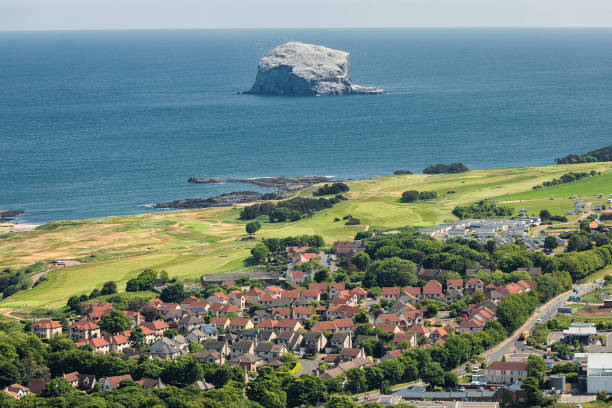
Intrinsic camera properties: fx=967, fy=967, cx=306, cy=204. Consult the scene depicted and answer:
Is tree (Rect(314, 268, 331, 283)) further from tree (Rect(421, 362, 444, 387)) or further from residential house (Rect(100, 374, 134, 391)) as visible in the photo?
residential house (Rect(100, 374, 134, 391))

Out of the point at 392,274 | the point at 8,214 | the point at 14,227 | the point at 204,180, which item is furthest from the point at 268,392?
the point at 204,180

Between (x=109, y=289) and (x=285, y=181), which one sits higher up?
(x=285, y=181)

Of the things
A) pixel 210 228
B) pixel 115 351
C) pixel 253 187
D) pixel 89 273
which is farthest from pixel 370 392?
pixel 253 187

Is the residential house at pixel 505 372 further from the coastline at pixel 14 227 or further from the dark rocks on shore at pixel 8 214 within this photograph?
the dark rocks on shore at pixel 8 214

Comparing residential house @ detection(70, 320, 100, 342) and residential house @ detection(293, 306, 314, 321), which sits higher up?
residential house @ detection(293, 306, 314, 321)

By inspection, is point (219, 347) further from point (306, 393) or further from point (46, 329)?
point (46, 329)

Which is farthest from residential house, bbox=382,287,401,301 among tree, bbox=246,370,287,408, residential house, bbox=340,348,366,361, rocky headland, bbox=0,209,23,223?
rocky headland, bbox=0,209,23,223

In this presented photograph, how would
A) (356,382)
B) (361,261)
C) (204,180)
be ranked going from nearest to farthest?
(356,382) → (361,261) → (204,180)
